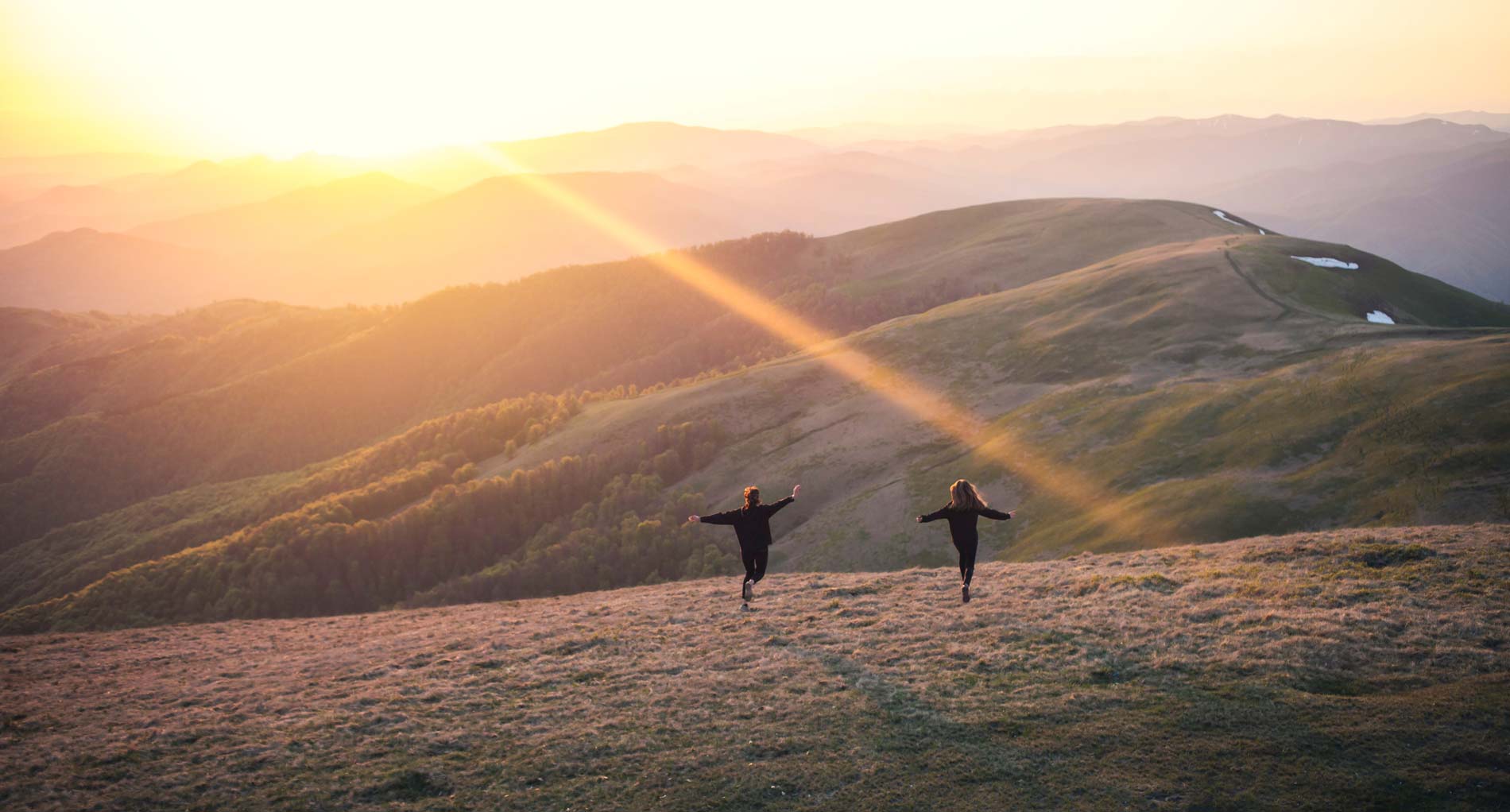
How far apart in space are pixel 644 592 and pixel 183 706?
16152mm

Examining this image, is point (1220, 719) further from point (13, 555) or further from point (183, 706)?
point (13, 555)

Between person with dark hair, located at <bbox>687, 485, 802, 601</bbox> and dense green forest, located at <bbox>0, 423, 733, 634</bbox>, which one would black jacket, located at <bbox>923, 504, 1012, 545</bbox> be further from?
dense green forest, located at <bbox>0, 423, 733, 634</bbox>

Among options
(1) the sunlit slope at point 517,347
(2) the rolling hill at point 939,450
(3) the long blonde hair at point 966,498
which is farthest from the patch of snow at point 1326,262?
(3) the long blonde hair at point 966,498

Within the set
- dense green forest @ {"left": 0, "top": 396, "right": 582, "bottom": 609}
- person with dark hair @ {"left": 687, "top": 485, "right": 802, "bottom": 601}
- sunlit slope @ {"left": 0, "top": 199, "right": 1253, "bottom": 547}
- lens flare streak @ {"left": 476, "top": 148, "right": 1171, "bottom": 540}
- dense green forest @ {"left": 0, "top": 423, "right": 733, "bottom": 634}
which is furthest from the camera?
sunlit slope @ {"left": 0, "top": 199, "right": 1253, "bottom": 547}

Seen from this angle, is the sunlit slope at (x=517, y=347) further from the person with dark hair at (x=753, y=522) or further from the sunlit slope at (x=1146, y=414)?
the person with dark hair at (x=753, y=522)

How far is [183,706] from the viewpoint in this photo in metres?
21.4

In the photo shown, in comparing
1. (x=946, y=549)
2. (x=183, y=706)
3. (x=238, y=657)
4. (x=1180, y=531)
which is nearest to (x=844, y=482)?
(x=946, y=549)

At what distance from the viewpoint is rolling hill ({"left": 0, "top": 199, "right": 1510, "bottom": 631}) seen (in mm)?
38250

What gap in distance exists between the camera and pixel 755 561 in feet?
71.9

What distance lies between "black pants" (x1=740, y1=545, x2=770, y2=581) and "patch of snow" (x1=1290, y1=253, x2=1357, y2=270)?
252 feet

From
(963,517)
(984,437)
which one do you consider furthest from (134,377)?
(963,517)

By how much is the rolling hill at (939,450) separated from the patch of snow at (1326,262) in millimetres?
365

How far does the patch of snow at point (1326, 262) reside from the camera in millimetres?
75688

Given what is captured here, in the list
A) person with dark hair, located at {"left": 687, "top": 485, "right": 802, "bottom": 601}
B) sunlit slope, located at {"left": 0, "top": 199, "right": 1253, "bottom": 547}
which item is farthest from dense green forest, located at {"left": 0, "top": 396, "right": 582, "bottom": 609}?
person with dark hair, located at {"left": 687, "top": 485, "right": 802, "bottom": 601}
